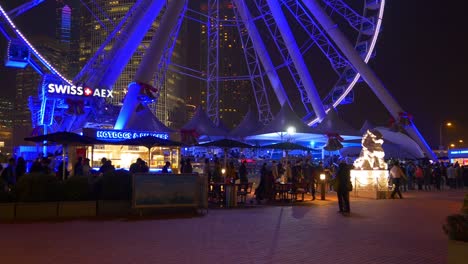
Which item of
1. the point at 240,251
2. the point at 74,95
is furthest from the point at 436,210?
the point at 74,95

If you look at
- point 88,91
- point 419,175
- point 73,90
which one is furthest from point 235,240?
point 73,90

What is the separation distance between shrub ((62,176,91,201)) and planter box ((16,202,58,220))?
1.56ft

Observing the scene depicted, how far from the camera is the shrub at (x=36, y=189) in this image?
12852 mm

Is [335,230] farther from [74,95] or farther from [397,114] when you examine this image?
[397,114]

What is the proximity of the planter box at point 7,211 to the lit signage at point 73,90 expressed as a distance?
21222 millimetres

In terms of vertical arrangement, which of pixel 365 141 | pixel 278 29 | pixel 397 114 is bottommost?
pixel 365 141

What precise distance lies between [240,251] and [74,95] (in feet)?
92.4

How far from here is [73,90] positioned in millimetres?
34469

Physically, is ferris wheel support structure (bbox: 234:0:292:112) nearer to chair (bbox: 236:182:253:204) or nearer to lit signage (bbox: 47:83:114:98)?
lit signage (bbox: 47:83:114:98)

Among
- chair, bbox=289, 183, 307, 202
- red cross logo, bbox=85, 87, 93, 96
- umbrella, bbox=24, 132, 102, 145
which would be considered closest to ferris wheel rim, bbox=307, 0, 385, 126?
red cross logo, bbox=85, 87, 93, 96

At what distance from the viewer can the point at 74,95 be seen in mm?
33875

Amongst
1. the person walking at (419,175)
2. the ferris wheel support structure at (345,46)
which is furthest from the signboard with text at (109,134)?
the ferris wheel support structure at (345,46)

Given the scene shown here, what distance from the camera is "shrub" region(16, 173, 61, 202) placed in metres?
12.9

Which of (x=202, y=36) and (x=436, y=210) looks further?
(x=202, y=36)
